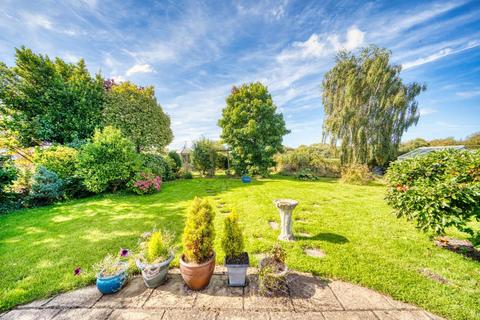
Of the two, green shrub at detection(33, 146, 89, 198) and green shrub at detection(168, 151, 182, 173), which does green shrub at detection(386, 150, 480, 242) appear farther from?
green shrub at detection(168, 151, 182, 173)

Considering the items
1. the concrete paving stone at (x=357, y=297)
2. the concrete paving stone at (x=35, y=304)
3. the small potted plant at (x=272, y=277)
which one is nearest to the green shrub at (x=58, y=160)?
the concrete paving stone at (x=35, y=304)

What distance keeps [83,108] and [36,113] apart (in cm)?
189

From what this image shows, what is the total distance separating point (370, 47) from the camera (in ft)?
36.2

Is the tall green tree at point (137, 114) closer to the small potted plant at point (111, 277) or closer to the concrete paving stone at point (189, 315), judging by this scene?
the small potted plant at point (111, 277)

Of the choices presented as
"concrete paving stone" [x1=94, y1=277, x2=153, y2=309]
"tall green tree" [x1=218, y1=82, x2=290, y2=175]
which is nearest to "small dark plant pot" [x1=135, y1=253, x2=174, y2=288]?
"concrete paving stone" [x1=94, y1=277, x2=153, y2=309]

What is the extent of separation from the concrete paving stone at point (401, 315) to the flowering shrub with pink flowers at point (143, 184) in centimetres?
830

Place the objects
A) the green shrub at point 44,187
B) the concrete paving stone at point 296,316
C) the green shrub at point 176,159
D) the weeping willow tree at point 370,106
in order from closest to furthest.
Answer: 1. the concrete paving stone at point 296,316
2. the green shrub at point 44,187
3. the weeping willow tree at point 370,106
4. the green shrub at point 176,159

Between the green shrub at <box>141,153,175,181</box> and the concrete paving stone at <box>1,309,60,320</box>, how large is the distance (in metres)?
8.29

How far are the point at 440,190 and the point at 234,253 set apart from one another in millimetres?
3337

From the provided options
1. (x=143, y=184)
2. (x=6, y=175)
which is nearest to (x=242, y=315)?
(x=143, y=184)

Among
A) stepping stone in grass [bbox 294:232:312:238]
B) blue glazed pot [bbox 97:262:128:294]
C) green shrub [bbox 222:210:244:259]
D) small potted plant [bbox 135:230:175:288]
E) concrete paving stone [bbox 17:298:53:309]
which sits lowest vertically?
concrete paving stone [bbox 17:298:53:309]

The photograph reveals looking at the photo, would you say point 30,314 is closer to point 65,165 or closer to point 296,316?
point 296,316

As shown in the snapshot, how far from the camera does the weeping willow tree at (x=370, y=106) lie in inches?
429

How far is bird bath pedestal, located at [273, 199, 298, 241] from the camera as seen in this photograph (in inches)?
127
